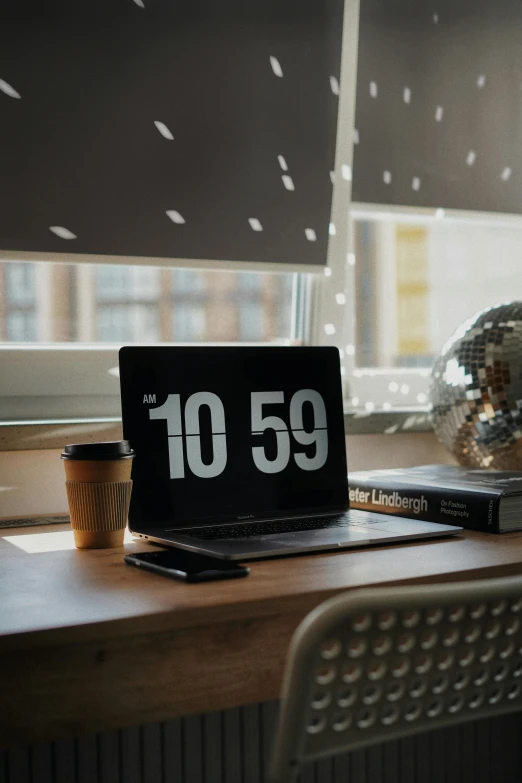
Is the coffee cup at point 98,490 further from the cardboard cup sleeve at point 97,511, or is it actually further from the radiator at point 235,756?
the radiator at point 235,756

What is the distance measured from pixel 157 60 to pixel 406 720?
3.99 feet

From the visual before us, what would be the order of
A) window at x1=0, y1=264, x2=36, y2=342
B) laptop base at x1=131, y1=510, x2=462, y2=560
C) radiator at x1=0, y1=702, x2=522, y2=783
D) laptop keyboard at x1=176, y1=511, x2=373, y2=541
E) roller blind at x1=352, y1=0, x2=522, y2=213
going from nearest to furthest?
laptop base at x1=131, y1=510, x2=462, y2=560 → laptop keyboard at x1=176, y1=511, x2=373, y2=541 → radiator at x1=0, y1=702, x2=522, y2=783 → window at x1=0, y1=264, x2=36, y2=342 → roller blind at x1=352, y1=0, x2=522, y2=213

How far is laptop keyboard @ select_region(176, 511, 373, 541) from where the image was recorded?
3.79 ft

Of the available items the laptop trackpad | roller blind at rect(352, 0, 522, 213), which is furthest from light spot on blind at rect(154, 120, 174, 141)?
the laptop trackpad

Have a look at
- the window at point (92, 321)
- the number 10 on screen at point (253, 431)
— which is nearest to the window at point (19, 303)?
the window at point (92, 321)

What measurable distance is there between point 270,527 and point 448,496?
0.89ft

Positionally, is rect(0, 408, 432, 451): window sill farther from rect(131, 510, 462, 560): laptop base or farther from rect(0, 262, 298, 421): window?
rect(131, 510, 462, 560): laptop base

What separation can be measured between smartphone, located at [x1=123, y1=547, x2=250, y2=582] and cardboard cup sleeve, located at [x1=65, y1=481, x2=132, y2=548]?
0.10 m

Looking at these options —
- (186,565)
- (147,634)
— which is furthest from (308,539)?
(147,634)

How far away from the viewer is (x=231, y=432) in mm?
1308

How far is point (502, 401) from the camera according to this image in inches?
58.6

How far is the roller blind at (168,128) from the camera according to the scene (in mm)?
1417

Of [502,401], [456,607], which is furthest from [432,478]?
[456,607]

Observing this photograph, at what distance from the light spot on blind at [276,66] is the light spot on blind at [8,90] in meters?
0.49
